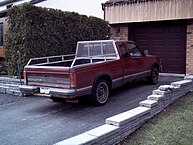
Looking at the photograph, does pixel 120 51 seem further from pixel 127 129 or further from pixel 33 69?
pixel 127 129

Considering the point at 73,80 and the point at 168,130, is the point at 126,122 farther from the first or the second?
the point at 73,80

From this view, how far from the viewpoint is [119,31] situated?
575 inches

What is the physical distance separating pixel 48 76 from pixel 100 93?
1.52 meters

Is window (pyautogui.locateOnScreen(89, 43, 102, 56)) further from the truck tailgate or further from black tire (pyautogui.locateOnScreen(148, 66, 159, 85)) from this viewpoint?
the truck tailgate

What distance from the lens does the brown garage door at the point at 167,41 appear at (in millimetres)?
13008

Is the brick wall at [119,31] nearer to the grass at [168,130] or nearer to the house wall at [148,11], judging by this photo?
the house wall at [148,11]

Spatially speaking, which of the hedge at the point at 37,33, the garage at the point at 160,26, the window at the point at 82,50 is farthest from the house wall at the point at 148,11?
the window at the point at 82,50

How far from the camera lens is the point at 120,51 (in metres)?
8.65

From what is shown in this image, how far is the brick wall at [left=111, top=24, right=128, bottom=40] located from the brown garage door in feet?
1.69

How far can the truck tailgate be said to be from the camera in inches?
266

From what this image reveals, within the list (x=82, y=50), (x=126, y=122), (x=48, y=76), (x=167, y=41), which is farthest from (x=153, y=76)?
(x=126, y=122)

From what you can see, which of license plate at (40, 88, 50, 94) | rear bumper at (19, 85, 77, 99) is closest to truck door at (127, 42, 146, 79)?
rear bumper at (19, 85, 77, 99)

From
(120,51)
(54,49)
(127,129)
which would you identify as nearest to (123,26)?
(54,49)

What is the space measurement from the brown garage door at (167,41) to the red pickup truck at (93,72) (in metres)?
3.25
